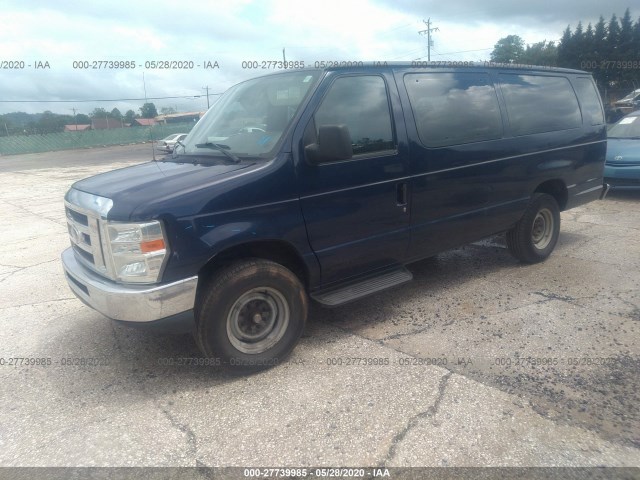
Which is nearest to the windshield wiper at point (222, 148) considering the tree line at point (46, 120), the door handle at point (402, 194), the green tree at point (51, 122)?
the door handle at point (402, 194)

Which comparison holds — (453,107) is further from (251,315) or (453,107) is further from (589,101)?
(251,315)

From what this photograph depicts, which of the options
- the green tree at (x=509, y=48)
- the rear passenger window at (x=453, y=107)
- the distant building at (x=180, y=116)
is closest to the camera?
the rear passenger window at (x=453, y=107)

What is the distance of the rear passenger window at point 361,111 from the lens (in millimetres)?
3602

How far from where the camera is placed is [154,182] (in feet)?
10.6

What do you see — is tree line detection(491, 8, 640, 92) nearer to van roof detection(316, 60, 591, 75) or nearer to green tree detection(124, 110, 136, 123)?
green tree detection(124, 110, 136, 123)

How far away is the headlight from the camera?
2.88 meters

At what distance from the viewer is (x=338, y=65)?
374cm

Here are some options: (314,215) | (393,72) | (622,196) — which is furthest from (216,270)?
(622,196)

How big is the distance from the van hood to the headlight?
0.10m

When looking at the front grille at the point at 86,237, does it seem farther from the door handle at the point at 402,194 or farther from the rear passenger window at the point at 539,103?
the rear passenger window at the point at 539,103

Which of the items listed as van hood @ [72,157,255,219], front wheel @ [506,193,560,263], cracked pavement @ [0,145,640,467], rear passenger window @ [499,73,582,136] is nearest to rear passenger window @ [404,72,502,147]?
rear passenger window @ [499,73,582,136]

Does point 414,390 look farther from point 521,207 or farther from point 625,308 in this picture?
point 521,207

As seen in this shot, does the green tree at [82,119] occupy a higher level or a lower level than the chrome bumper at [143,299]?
higher

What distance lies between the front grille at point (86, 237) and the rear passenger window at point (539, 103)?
396 cm
